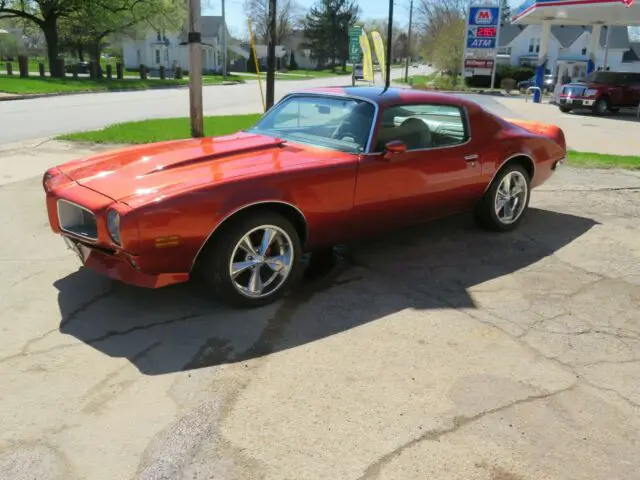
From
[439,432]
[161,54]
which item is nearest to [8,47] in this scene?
[161,54]

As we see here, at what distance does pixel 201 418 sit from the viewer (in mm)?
2848

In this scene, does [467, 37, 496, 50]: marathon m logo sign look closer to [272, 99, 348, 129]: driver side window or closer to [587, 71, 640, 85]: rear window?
[587, 71, 640, 85]: rear window

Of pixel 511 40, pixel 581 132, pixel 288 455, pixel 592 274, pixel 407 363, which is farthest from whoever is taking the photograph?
pixel 511 40

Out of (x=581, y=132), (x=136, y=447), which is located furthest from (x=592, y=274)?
(x=581, y=132)

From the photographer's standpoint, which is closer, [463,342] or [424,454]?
[424,454]

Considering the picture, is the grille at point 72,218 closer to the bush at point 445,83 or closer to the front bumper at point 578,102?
the front bumper at point 578,102

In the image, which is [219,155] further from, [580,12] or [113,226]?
[580,12]

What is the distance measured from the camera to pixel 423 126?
508 centimetres

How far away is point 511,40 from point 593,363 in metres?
77.5

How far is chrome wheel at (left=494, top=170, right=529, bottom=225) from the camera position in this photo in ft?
19.1

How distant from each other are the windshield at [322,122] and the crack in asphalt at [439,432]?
2.24 meters

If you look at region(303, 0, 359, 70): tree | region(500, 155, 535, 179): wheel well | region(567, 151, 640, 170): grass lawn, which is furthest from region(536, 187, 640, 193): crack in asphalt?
region(303, 0, 359, 70): tree

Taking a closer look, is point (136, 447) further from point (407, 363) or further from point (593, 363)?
point (593, 363)

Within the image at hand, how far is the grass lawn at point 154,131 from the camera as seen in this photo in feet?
38.0
